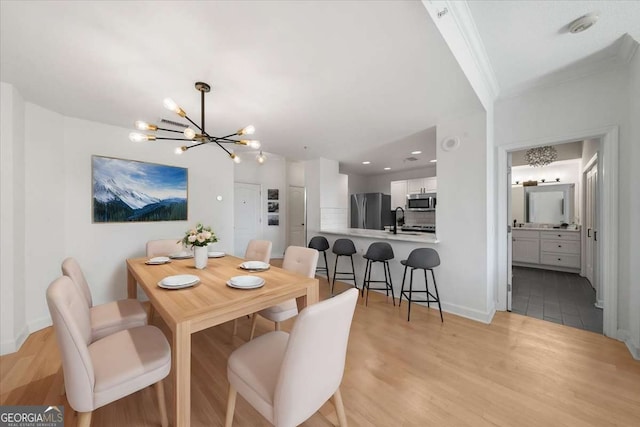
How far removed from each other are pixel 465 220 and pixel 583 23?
1.86m

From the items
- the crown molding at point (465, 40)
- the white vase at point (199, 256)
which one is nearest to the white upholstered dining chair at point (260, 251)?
the white vase at point (199, 256)

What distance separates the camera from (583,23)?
1.71m

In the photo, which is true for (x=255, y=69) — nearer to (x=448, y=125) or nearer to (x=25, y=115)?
(x=448, y=125)

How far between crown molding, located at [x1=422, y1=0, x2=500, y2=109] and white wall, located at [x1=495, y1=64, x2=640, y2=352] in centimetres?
62

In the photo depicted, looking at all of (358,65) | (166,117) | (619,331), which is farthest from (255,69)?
(619,331)

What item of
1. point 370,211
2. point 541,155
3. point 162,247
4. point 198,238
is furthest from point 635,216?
point 162,247

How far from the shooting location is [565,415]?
4.82ft

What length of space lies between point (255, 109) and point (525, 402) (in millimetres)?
3377

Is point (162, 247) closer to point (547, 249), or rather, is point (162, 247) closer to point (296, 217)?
point (296, 217)

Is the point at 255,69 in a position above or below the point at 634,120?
above

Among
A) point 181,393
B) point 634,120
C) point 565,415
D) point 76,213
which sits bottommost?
point 565,415

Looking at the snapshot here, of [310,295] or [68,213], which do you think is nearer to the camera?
[310,295]

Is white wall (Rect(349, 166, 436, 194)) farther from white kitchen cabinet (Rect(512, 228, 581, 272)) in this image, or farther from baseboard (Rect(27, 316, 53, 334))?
baseboard (Rect(27, 316, 53, 334))

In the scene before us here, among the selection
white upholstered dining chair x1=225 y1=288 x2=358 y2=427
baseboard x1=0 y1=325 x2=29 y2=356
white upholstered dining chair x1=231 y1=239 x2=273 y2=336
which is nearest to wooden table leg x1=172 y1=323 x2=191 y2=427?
white upholstered dining chair x1=225 y1=288 x2=358 y2=427
